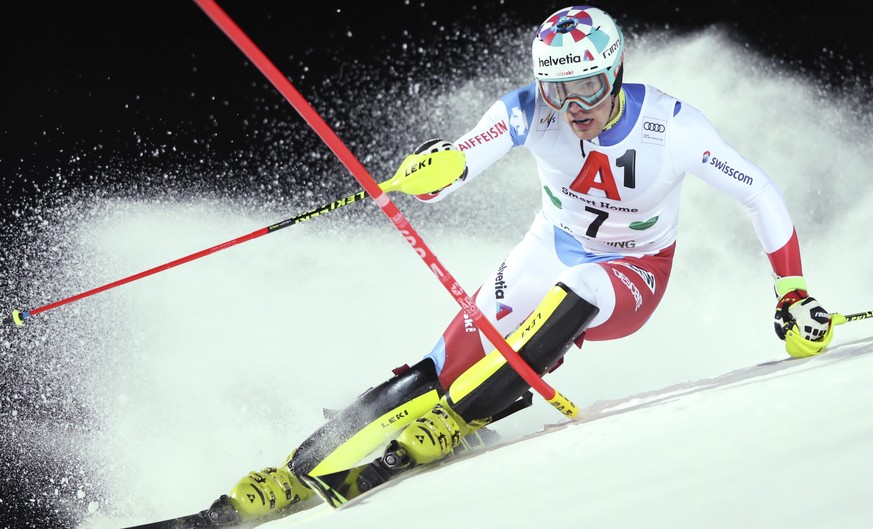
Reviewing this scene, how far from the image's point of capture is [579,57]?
242cm

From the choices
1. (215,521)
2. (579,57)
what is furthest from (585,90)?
(215,521)

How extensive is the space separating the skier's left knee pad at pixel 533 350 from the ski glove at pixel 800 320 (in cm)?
62

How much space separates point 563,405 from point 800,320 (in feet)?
2.46

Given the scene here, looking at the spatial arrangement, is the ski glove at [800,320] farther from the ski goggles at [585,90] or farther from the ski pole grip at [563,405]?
the ski goggles at [585,90]

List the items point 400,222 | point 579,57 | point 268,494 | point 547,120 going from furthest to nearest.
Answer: point 547,120, point 268,494, point 579,57, point 400,222

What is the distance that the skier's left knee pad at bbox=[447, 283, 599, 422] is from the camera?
7.77ft

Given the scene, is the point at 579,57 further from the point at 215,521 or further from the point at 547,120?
the point at 215,521

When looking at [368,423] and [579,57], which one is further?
[368,423]

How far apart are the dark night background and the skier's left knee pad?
2681mm

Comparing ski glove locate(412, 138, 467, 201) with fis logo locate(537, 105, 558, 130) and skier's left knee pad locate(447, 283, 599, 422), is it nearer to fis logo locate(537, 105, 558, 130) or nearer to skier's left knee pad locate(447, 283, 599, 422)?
fis logo locate(537, 105, 558, 130)

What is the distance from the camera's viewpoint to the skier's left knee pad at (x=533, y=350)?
7.77 feet

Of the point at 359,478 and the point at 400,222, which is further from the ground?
the point at 400,222

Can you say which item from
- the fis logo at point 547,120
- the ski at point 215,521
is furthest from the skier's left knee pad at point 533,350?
the ski at point 215,521

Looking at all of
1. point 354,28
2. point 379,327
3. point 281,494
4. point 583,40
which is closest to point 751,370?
point 583,40
